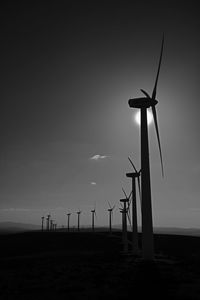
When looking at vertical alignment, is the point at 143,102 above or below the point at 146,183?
above

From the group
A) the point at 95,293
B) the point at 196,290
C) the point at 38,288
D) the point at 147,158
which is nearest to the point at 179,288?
the point at 196,290

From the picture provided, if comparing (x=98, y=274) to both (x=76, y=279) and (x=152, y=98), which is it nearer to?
(x=76, y=279)

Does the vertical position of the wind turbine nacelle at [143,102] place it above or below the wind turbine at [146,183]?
above

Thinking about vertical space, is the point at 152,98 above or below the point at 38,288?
above

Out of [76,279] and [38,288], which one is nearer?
[38,288]

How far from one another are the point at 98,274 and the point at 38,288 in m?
7.48

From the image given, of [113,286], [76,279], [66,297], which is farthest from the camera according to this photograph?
[76,279]

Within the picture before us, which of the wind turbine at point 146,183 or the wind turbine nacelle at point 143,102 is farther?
the wind turbine nacelle at point 143,102

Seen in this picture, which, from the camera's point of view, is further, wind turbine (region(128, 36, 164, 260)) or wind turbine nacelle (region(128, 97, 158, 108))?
wind turbine nacelle (region(128, 97, 158, 108))

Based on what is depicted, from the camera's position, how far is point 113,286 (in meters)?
22.2

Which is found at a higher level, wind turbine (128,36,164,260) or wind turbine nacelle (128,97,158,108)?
wind turbine nacelle (128,97,158,108)

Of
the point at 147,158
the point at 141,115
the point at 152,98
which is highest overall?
the point at 152,98

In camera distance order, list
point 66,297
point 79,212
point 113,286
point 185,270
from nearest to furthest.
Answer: point 66,297, point 113,286, point 185,270, point 79,212

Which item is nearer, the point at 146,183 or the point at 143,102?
the point at 146,183
